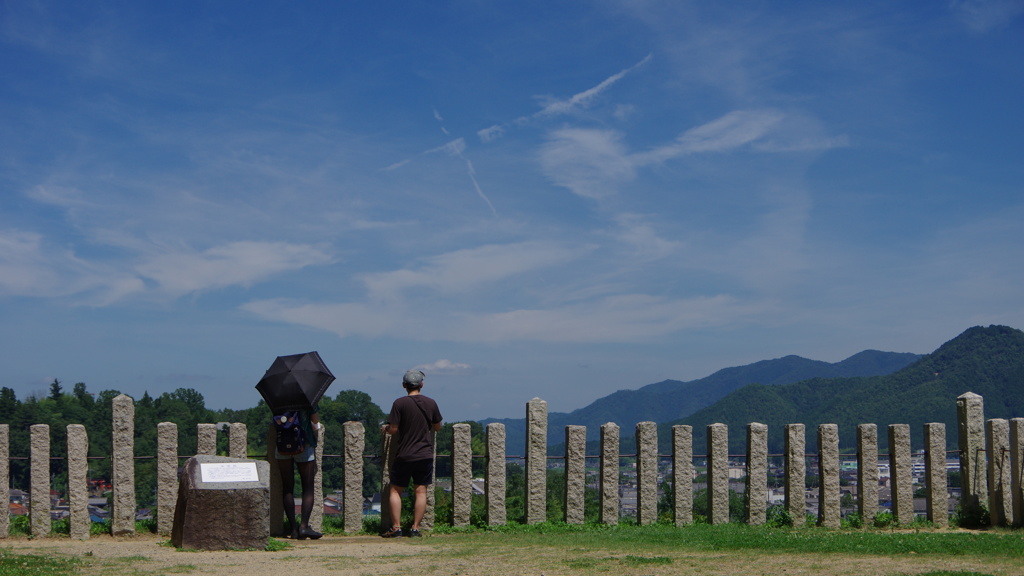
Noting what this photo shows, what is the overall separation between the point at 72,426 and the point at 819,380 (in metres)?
155

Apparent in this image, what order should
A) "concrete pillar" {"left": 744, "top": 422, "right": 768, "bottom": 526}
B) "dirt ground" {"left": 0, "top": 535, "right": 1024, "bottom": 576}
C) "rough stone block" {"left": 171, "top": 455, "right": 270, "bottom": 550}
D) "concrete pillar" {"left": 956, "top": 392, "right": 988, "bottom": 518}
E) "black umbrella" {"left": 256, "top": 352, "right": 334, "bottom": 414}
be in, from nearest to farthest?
"dirt ground" {"left": 0, "top": 535, "right": 1024, "bottom": 576}
"rough stone block" {"left": 171, "top": 455, "right": 270, "bottom": 550}
"black umbrella" {"left": 256, "top": 352, "right": 334, "bottom": 414}
"concrete pillar" {"left": 956, "top": 392, "right": 988, "bottom": 518}
"concrete pillar" {"left": 744, "top": 422, "right": 768, "bottom": 526}

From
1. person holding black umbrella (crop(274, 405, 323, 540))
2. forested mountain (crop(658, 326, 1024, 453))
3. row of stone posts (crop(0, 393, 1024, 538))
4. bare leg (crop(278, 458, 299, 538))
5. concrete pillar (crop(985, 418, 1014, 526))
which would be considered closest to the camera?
person holding black umbrella (crop(274, 405, 323, 540))

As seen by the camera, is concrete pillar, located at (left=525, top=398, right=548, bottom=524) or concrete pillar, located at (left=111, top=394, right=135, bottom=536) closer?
concrete pillar, located at (left=111, top=394, right=135, bottom=536)

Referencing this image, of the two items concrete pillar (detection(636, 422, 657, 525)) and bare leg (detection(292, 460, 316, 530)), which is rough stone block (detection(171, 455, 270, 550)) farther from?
concrete pillar (detection(636, 422, 657, 525))

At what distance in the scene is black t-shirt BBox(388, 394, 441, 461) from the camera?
484 inches

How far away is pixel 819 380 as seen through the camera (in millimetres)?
155875

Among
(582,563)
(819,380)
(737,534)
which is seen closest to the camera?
(582,563)

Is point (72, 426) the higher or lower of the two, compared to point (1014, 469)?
higher

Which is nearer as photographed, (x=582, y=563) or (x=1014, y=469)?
(x=582, y=563)

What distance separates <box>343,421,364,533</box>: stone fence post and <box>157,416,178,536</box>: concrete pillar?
→ 2381 mm

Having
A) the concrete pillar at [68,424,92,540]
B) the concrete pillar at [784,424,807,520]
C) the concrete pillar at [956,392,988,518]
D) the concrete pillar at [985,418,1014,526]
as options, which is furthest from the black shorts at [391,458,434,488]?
the concrete pillar at [985,418,1014,526]

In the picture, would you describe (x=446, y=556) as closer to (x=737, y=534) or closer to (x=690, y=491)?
(x=737, y=534)

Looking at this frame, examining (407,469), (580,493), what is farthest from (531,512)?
(407,469)

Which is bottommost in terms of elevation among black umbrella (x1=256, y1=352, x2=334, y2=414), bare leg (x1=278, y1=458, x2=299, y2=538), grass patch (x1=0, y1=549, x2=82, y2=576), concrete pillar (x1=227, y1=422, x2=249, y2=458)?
grass patch (x1=0, y1=549, x2=82, y2=576)
